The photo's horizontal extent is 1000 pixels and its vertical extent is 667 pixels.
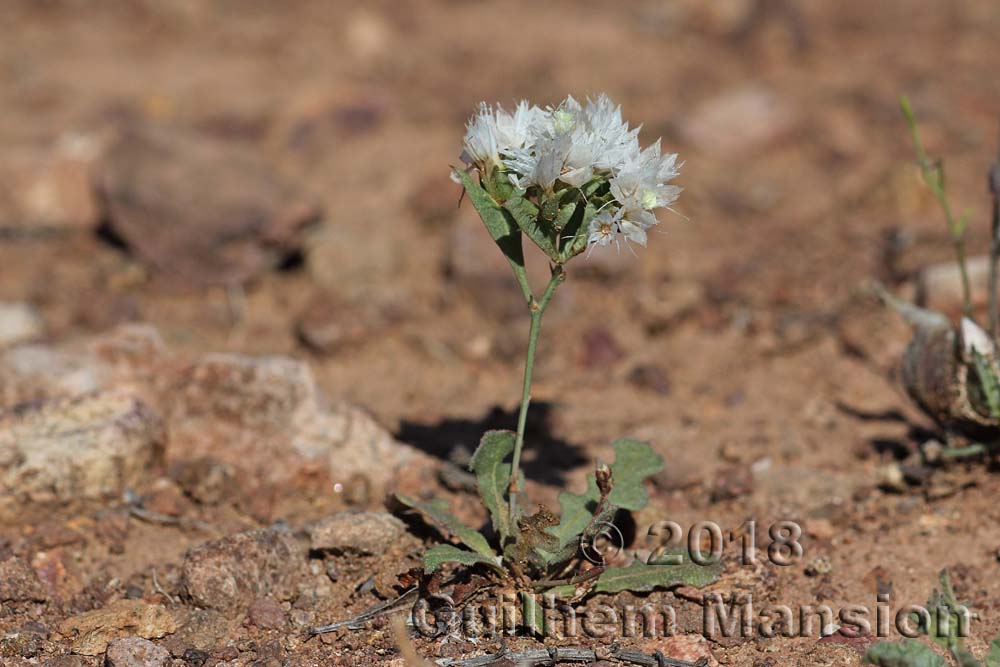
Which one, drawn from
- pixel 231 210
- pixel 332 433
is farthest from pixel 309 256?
pixel 332 433

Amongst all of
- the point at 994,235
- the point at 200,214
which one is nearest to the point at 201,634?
the point at 994,235

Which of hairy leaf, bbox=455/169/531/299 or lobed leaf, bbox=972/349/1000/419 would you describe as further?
lobed leaf, bbox=972/349/1000/419

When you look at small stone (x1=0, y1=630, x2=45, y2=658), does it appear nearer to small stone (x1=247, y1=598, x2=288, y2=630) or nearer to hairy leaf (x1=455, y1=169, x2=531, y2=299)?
small stone (x1=247, y1=598, x2=288, y2=630)

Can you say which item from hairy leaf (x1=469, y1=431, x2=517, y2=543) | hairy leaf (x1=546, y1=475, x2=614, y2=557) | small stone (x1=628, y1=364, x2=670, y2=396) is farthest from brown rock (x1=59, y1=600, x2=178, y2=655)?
small stone (x1=628, y1=364, x2=670, y2=396)

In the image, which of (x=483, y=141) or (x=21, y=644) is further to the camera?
(x=21, y=644)

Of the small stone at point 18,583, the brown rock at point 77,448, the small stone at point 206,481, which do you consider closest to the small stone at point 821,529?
the small stone at point 206,481

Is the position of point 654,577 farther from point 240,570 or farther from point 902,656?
point 240,570

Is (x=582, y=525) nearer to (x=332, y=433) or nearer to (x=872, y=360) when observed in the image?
(x=332, y=433)
